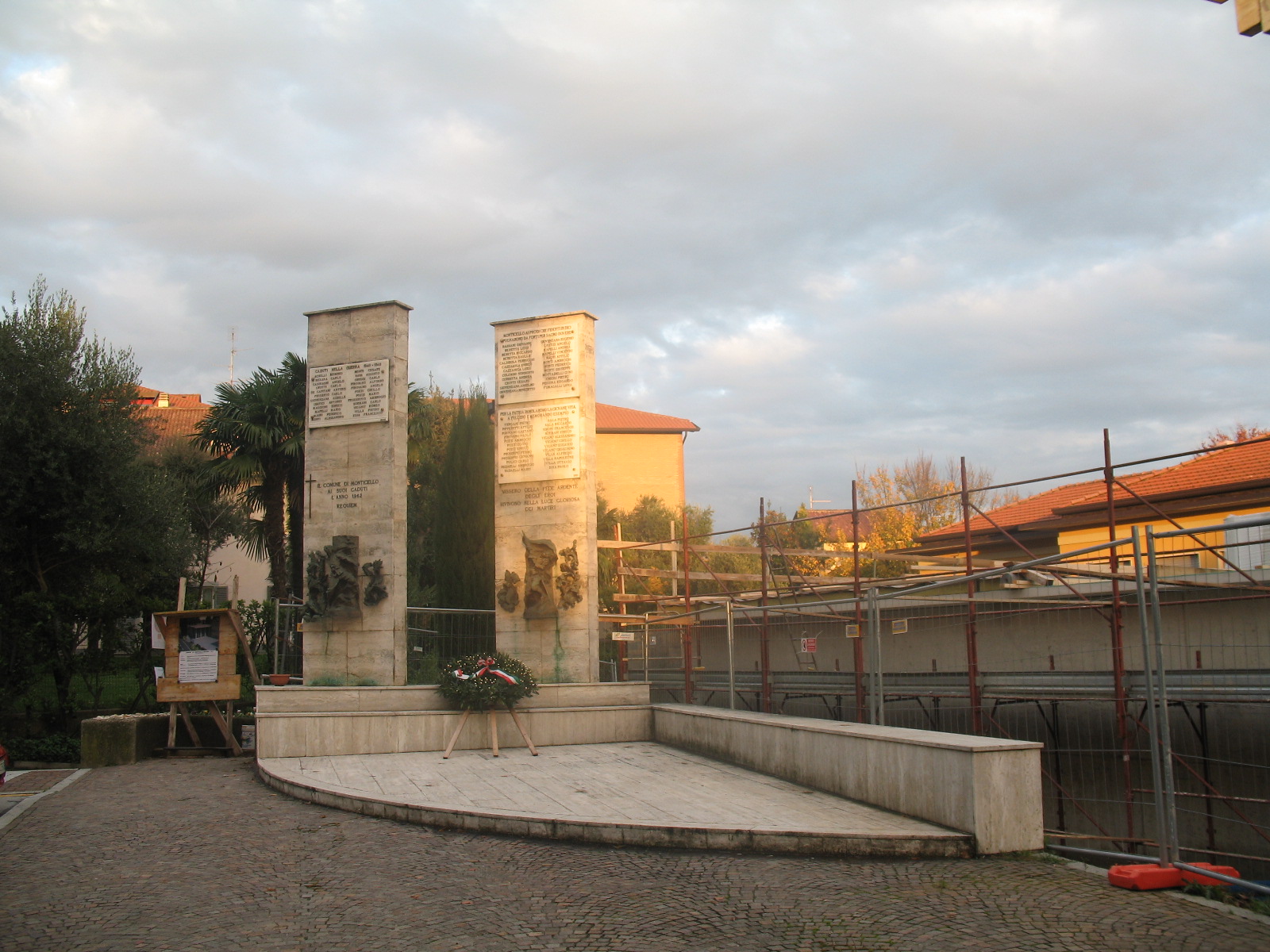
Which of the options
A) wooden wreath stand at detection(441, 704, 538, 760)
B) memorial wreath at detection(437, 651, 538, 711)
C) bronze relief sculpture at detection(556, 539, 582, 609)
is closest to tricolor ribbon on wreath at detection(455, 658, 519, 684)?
memorial wreath at detection(437, 651, 538, 711)

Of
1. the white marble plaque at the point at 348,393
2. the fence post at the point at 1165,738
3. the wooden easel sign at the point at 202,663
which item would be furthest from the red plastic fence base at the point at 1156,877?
the white marble plaque at the point at 348,393

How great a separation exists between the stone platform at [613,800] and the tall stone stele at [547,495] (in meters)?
2.32

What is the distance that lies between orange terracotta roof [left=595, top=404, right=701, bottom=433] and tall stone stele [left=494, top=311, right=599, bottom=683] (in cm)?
3682

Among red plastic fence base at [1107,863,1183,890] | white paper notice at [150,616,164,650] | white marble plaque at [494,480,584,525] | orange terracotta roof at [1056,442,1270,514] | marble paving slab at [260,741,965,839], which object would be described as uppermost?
orange terracotta roof at [1056,442,1270,514]

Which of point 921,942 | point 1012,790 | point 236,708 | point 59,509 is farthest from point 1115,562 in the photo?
point 59,509

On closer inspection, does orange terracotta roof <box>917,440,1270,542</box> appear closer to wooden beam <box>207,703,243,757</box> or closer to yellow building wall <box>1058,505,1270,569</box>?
yellow building wall <box>1058,505,1270,569</box>

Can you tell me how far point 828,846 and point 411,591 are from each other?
20.3m

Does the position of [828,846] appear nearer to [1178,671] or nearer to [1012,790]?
[1012,790]

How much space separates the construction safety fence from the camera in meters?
8.00

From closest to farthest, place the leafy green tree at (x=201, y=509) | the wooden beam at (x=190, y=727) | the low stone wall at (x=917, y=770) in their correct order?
the low stone wall at (x=917, y=770) → the wooden beam at (x=190, y=727) → the leafy green tree at (x=201, y=509)

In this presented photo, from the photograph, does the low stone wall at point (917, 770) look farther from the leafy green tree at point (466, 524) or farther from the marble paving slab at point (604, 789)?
the leafy green tree at point (466, 524)

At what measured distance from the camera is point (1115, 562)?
10367 millimetres

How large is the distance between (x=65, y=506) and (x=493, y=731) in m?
8.62

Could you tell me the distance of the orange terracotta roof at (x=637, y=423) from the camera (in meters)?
53.7
